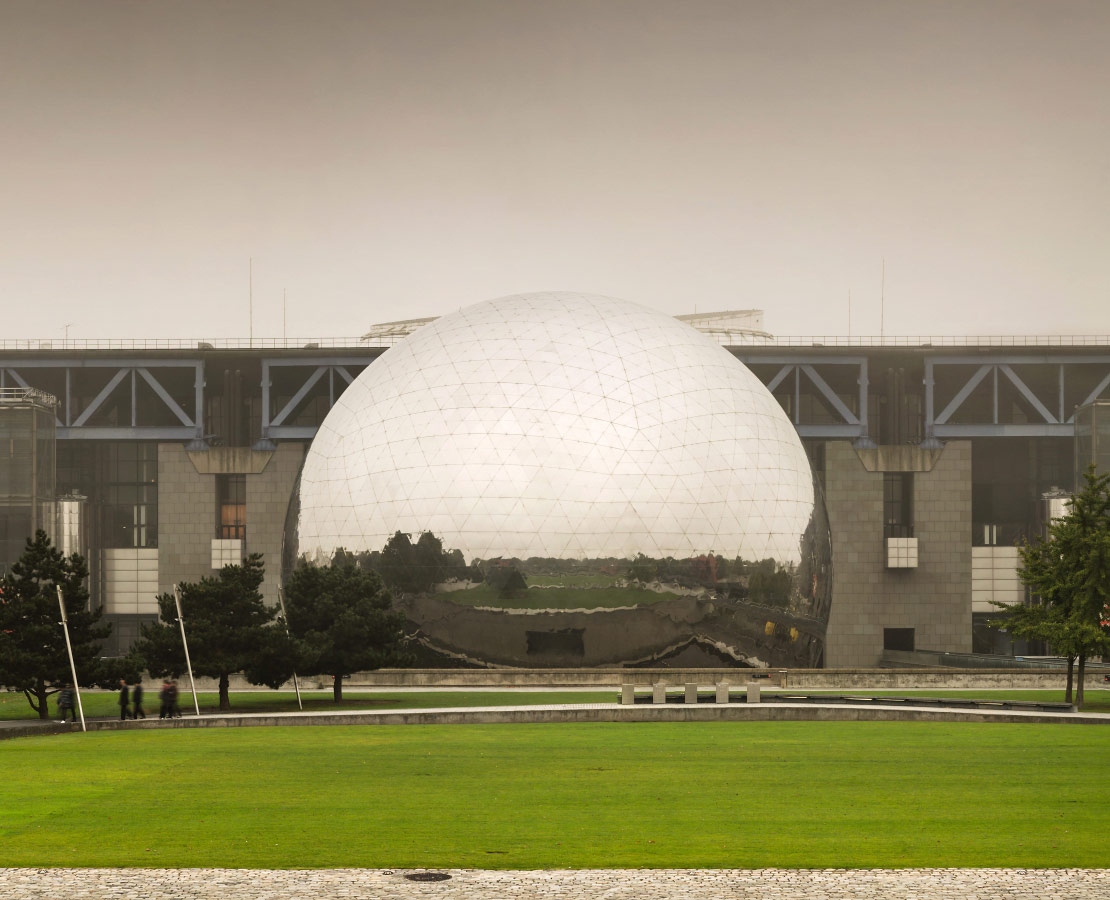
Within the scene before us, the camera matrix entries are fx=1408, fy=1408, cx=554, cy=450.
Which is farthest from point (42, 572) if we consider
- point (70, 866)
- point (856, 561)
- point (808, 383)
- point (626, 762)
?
point (808, 383)

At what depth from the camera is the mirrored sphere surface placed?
4931 centimetres

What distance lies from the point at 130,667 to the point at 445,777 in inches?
683

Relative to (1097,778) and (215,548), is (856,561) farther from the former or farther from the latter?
(1097,778)

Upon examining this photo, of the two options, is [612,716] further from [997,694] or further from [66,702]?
[997,694]

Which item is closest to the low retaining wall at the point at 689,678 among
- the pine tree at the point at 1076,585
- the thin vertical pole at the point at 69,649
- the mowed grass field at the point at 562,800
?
the pine tree at the point at 1076,585

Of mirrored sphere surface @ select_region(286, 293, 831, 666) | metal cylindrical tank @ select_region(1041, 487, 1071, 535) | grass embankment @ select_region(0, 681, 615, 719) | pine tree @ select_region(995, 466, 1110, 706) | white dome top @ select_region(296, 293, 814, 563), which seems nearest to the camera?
grass embankment @ select_region(0, 681, 615, 719)

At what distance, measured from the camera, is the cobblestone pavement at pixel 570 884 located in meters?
12.7

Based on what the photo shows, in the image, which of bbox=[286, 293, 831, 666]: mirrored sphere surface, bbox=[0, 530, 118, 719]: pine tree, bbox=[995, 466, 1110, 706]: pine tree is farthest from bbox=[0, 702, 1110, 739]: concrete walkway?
bbox=[286, 293, 831, 666]: mirrored sphere surface

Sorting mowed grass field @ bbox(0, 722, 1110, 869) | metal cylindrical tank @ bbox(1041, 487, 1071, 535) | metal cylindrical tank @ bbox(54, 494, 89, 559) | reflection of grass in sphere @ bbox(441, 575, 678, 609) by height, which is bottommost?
mowed grass field @ bbox(0, 722, 1110, 869)

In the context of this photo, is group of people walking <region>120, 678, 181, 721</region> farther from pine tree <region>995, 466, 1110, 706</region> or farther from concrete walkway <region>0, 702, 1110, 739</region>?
pine tree <region>995, 466, 1110, 706</region>

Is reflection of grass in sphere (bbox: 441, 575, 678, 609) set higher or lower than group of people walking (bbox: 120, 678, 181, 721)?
higher

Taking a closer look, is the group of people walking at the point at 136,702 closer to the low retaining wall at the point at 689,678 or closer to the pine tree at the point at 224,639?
the pine tree at the point at 224,639

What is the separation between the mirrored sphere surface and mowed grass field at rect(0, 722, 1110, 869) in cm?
1999

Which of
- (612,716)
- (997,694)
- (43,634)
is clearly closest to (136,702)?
(43,634)
